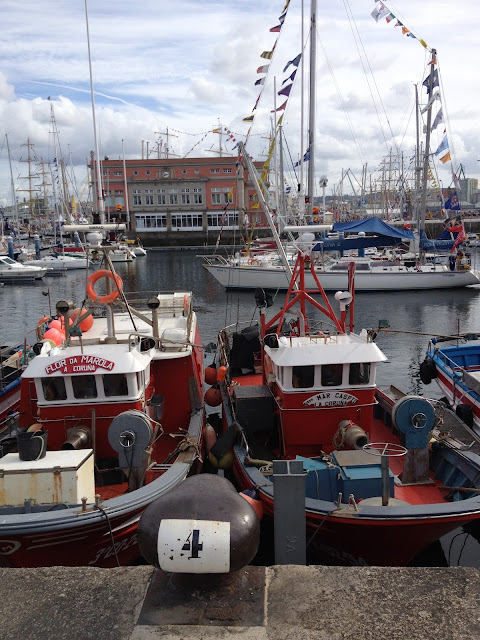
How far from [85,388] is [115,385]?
56cm

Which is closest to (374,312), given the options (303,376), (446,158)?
(446,158)

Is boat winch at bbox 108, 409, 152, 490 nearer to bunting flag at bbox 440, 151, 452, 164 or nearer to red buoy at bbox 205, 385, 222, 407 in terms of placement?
red buoy at bbox 205, 385, 222, 407

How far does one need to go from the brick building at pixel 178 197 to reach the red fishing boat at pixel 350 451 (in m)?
82.5

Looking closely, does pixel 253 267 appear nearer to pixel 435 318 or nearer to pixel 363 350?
pixel 435 318

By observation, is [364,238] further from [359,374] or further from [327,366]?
[327,366]

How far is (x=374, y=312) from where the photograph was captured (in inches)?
1451

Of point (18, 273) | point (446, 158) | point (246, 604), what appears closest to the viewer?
Result: point (246, 604)

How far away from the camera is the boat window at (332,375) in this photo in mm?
10367

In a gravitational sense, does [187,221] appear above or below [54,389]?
above

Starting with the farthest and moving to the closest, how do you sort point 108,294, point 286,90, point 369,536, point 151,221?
point 151,221, point 286,90, point 108,294, point 369,536

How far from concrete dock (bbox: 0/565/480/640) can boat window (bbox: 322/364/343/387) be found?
6203 mm

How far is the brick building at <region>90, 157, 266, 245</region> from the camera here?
93125 mm

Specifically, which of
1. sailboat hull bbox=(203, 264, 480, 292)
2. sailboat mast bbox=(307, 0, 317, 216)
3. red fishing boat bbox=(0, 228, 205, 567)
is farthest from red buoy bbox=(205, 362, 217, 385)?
sailboat hull bbox=(203, 264, 480, 292)

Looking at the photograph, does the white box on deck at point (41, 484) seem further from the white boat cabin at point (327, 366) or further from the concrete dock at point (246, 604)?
the white boat cabin at point (327, 366)
